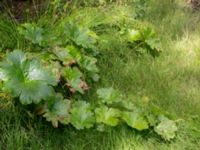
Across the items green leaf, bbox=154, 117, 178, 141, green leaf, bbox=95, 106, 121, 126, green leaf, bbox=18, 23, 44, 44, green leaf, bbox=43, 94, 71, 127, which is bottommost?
green leaf, bbox=154, 117, 178, 141

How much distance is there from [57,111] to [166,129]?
75 cm

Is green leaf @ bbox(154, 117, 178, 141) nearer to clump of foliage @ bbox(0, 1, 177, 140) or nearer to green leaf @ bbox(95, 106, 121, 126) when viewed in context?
clump of foliage @ bbox(0, 1, 177, 140)

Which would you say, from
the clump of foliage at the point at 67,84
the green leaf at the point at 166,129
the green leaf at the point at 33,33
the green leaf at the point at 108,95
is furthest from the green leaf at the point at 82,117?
the green leaf at the point at 33,33

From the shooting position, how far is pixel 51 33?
3168 millimetres

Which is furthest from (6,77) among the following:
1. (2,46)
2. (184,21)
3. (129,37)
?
(184,21)

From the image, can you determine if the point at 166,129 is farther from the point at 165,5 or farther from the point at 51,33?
the point at 165,5

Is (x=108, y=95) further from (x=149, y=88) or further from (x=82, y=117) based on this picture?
(x=149, y=88)

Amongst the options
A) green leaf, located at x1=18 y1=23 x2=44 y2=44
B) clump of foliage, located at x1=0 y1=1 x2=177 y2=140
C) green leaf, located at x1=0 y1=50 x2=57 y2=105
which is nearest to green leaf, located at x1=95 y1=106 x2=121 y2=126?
clump of foliage, located at x1=0 y1=1 x2=177 y2=140

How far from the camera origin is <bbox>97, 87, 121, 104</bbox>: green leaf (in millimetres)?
2775

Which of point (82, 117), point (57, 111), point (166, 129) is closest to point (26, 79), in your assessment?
point (57, 111)

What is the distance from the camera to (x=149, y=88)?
3.12 m

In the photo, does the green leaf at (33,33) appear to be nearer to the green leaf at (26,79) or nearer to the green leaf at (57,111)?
the green leaf at (26,79)

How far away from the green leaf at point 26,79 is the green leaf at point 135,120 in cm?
55

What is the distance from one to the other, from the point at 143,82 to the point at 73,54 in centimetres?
60
